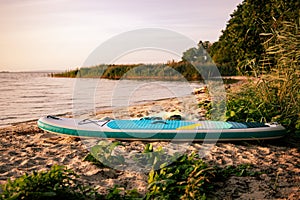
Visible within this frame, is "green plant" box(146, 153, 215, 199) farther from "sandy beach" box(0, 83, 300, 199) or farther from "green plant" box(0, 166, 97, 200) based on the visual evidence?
"green plant" box(0, 166, 97, 200)

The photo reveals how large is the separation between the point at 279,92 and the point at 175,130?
1.93 m

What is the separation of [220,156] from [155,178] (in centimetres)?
130

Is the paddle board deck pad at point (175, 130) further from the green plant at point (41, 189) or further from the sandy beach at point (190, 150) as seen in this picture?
the green plant at point (41, 189)

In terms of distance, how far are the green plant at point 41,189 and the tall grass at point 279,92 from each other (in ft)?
11.5

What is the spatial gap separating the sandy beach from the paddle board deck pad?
0.38 ft

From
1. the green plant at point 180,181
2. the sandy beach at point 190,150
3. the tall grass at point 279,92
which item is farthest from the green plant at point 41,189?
the tall grass at point 279,92

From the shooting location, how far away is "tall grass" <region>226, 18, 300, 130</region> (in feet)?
16.3

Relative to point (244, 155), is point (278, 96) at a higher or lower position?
higher

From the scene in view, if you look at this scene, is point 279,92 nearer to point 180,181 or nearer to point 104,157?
point 180,181

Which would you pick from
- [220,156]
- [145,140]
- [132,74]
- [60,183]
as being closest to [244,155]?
[220,156]

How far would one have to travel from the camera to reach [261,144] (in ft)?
15.7

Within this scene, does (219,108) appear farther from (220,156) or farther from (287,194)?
(287,194)

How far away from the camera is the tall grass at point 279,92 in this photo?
4980 mm

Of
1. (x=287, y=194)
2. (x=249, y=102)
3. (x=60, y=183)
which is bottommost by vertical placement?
(x=287, y=194)
